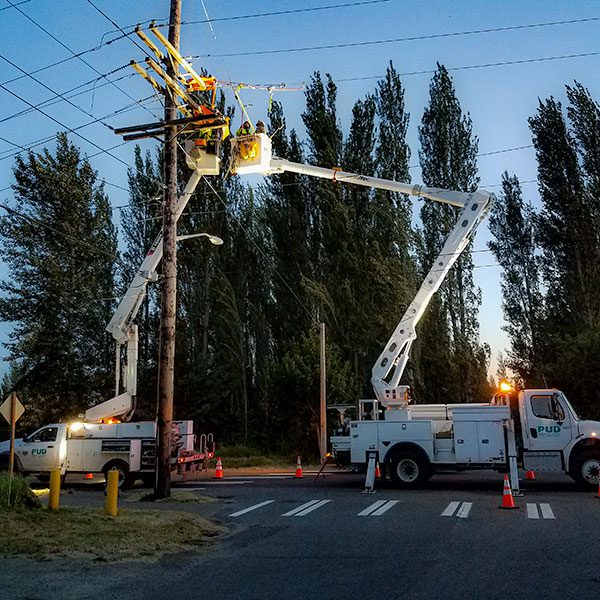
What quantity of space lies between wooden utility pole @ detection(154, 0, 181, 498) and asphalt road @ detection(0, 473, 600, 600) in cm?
168

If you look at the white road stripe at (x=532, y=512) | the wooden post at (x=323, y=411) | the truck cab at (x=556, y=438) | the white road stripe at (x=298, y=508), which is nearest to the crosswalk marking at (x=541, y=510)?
the white road stripe at (x=532, y=512)

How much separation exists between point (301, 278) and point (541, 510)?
23.8 metres

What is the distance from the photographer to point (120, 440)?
60.1 ft

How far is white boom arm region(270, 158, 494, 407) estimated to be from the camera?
1911 cm

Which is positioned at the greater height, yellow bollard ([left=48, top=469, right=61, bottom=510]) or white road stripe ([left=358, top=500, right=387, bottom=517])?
yellow bollard ([left=48, top=469, right=61, bottom=510])

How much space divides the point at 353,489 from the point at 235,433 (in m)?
19.0

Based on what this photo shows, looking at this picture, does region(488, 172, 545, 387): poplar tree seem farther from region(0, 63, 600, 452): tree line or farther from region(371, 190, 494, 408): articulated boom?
region(371, 190, 494, 408): articulated boom

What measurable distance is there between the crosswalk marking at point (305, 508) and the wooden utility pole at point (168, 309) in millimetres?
3466

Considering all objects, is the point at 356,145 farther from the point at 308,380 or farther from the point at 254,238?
the point at 308,380

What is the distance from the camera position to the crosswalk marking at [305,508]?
12.8 m

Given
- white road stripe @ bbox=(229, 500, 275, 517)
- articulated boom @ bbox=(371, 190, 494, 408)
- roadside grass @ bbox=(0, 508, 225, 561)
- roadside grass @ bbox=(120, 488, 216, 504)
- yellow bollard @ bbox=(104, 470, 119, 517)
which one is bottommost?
white road stripe @ bbox=(229, 500, 275, 517)

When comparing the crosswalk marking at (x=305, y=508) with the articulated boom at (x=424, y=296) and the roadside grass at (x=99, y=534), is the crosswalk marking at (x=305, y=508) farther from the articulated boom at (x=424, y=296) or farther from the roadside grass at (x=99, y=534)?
the articulated boom at (x=424, y=296)

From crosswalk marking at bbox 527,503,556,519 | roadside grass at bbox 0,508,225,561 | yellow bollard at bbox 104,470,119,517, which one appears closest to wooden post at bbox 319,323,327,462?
crosswalk marking at bbox 527,503,556,519

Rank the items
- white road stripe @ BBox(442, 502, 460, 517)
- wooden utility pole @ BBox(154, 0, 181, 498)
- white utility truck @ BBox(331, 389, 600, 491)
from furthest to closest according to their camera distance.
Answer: white utility truck @ BBox(331, 389, 600, 491) → wooden utility pole @ BBox(154, 0, 181, 498) → white road stripe @ BBox(442, 502, 460, 517)
